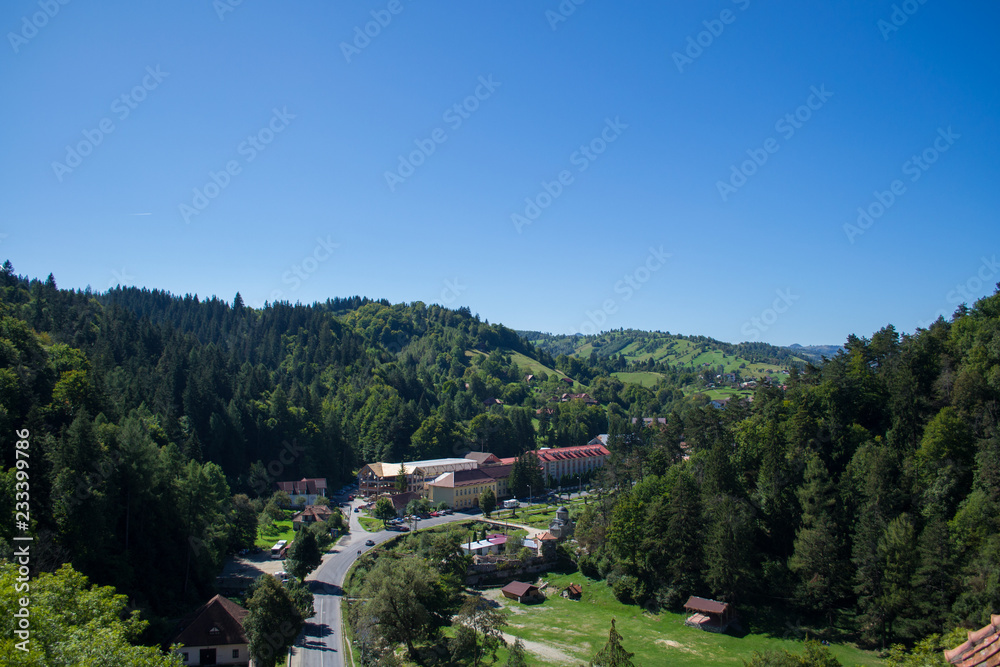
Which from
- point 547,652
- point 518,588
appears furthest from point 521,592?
point 547,652

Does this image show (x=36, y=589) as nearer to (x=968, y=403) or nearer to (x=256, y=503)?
(x=256, y=503)

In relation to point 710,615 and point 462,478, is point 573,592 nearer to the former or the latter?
point 710,615

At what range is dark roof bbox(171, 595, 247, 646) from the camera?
29.1 metres

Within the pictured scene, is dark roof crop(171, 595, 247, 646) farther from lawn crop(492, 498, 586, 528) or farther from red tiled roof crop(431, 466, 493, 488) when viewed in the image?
red tiled roof crop(431, 466, 493, 488)

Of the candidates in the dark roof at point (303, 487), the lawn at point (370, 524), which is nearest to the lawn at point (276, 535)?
the lawn at point (370, 524)

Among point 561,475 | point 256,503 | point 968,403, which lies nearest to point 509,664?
point 968,403

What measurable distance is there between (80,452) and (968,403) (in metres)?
57.8

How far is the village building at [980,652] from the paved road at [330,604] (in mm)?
27700

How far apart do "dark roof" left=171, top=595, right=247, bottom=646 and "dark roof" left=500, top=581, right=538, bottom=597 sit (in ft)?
71.6

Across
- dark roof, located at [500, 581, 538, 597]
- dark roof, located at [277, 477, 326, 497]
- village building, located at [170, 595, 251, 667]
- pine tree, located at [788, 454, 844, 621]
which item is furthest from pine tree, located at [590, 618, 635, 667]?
dark roof, located at [277, 477, 326, 497]

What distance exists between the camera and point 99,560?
33906 millimetres

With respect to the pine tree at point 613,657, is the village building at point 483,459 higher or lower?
higher

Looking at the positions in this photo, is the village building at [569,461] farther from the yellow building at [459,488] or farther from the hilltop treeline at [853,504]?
the hilltop treeline at [853,504]

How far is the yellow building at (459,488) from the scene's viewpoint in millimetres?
74500
